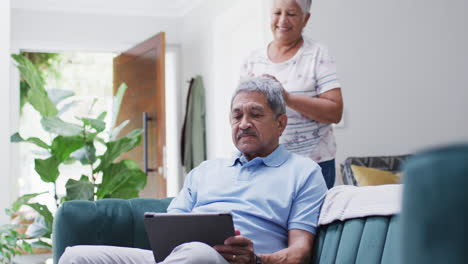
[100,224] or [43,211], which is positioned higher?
[100,224]

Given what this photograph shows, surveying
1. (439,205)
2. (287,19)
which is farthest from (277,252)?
(439,205)

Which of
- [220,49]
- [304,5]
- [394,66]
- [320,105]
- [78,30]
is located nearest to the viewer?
[320,105]

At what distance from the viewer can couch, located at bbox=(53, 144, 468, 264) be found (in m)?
0.39

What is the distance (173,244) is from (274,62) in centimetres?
89

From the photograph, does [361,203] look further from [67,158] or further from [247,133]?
[67,158]

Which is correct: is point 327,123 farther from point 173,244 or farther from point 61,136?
point 61,136

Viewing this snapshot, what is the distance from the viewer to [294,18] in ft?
6.63

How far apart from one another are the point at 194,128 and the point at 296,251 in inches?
145

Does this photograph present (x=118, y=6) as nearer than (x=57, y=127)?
No

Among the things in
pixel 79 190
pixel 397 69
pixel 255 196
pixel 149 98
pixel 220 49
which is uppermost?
pixel 220 49

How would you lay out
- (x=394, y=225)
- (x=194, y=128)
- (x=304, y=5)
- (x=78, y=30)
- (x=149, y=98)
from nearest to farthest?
(x=394, y=225)
(x=304, y=5)
(x=149, y=98)
(x=194, y=128)
(x=78, y=30)

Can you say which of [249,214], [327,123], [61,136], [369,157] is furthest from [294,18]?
[369,157]

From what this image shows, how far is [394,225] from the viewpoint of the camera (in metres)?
1.33

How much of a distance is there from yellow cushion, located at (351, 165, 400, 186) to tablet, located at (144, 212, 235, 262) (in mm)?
2120
